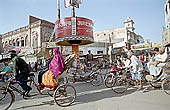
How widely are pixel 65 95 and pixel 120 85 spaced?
2.81 m

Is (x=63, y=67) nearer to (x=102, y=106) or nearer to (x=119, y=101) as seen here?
(x=102, y=106)

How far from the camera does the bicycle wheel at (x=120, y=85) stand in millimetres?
6829

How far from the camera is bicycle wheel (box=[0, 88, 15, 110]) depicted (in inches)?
180

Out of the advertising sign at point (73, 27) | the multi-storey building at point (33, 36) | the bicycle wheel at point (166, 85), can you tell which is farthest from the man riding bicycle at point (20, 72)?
the multi-storey building at point (33, 36)

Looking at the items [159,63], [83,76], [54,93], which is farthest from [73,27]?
[54,93]

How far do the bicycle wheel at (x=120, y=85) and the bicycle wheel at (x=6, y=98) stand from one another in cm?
404

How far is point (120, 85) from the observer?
7.00 metres

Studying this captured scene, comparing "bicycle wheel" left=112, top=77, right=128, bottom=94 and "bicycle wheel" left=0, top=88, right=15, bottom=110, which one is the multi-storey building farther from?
"bicycle wheel" left=0, top=88, right=15, bottom=110

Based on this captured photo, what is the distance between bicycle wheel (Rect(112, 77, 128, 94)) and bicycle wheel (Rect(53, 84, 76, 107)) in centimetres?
223

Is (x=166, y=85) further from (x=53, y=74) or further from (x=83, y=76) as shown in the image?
(x=53, y=74)

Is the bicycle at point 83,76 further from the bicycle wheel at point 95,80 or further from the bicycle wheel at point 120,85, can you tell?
the bicycle wheel at point 120,85

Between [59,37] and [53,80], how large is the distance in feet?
32.4

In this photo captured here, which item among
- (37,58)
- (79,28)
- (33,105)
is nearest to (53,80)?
(33,105)

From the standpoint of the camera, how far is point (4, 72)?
11.0 meters
